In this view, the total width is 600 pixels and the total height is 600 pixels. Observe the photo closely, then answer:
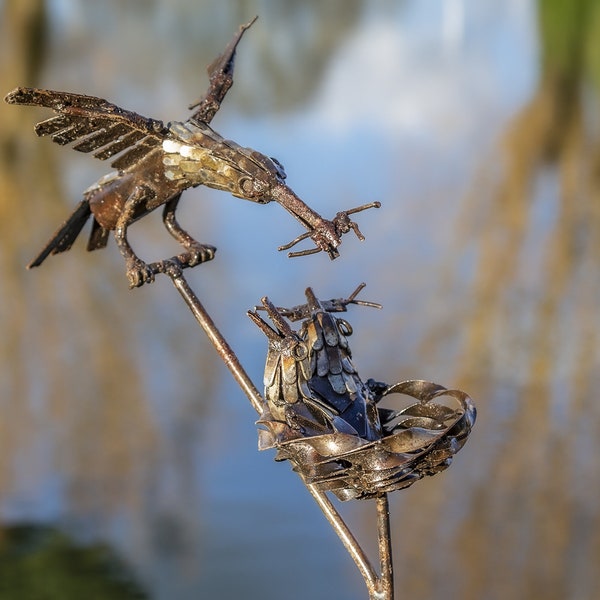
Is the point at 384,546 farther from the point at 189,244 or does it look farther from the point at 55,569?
the point at 55,569

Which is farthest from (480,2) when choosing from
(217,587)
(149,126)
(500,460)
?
(149,126)

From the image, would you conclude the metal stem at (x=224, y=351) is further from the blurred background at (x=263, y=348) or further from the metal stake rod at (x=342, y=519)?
the blurred background at (x=263, y=348)

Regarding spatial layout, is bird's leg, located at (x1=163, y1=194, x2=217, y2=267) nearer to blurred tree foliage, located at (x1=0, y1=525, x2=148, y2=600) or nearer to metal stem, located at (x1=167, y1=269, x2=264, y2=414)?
metal stem, located at (x1=167, y1=269, x2=264, y2=414)

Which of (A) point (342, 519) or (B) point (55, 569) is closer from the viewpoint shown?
(A) point (342, 519)

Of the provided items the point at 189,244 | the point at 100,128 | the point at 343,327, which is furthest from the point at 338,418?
the point at 100,128

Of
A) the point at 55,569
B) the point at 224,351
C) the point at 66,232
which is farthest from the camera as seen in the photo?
the point at 55,569

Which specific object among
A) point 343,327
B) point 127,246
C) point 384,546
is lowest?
point 384,546
